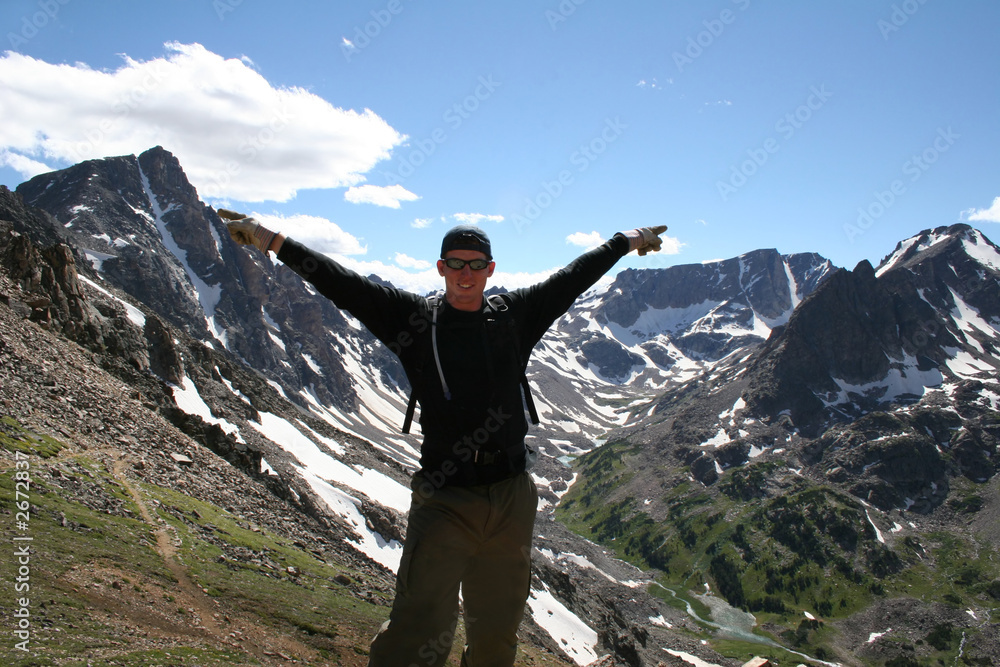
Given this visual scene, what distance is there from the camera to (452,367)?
6.21 m

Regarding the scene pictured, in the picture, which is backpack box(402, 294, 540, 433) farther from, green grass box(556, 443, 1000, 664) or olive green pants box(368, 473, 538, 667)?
green grass box(556, 443, 1000, 664)

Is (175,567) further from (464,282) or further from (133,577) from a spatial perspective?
(464,282)

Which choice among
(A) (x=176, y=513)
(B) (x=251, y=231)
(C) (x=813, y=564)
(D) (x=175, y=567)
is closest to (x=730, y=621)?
(C) (x=813, y=564)

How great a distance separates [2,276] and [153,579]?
34.4 m

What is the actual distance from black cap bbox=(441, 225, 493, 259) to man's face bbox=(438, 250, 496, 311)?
0.05m

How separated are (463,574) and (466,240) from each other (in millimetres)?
3500

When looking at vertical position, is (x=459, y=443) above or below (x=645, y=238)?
below

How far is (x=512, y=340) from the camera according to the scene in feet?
21.6

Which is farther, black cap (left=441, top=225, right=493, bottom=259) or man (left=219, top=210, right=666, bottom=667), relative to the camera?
black cap (left=441, top=225, right=493, bottom=259)

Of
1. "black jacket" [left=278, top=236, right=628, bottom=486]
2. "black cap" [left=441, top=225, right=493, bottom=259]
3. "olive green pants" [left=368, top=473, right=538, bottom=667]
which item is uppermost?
"black cap" [left=441, top=225, right=493, bottom=259]

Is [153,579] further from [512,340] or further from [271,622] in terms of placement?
[512,340]

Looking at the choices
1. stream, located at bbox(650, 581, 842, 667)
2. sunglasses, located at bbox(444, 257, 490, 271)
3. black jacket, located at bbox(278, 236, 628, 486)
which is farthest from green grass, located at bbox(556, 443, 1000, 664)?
sunglasses, located at bbox(444, 257, 490, 271)

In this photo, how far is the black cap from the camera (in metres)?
6.53

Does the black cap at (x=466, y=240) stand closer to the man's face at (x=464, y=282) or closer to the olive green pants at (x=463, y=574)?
the man's face at (x=464, y=282)
